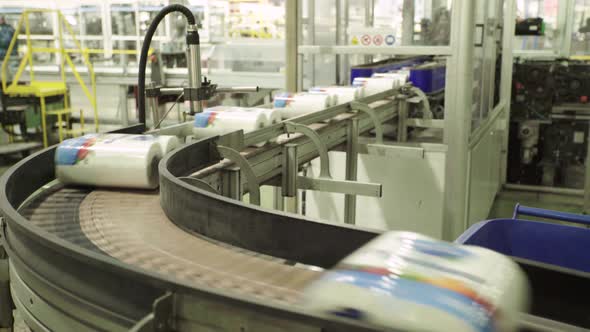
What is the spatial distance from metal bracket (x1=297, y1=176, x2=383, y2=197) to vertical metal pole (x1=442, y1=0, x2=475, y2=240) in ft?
4.52

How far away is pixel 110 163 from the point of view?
1.34m

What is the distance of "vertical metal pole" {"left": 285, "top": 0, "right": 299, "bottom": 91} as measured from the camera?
10.9 feet

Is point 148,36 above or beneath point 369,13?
beneath

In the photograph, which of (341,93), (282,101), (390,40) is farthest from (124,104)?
(282,101)

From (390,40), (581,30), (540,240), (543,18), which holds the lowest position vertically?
(540,240)

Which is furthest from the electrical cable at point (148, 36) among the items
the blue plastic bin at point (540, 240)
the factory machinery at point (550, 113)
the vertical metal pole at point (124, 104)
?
the vertical metal pole at point (124, 104)

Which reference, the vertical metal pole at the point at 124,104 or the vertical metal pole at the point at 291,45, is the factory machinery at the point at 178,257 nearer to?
the vertical metal pole at the point at 291,45

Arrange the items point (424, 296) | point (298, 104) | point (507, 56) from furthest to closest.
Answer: point (507, 56)
point (298, 104)
point (424, 296)

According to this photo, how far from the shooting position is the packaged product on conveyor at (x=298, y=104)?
223cm

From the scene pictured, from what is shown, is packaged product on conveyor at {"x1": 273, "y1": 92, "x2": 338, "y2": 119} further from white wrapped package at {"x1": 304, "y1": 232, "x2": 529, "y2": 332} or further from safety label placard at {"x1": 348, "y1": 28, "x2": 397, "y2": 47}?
white wrapped package at {"x1": 304, "y1": 232, "x2": 529, "y2": 332}

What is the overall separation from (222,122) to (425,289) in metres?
1.18

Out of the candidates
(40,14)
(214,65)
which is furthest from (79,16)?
(214,65)

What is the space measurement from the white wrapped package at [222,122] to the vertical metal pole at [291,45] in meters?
1.68

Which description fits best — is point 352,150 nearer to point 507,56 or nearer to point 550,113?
point 507,56
